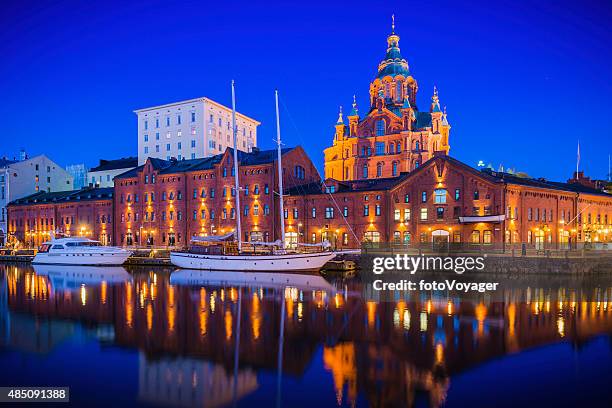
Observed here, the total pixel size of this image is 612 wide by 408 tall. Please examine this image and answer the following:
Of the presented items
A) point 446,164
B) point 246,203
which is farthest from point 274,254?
point 446,164

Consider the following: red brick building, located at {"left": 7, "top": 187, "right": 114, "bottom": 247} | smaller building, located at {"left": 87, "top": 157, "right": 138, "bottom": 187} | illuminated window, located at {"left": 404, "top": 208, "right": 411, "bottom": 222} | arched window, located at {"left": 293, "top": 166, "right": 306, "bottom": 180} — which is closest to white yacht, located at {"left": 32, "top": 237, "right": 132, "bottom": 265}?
red brick building, located at {"left": 7, "top": 187, "right": 114, "bottom": 247}

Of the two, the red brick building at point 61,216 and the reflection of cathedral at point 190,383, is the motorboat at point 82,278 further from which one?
the red brick building at point 61,216

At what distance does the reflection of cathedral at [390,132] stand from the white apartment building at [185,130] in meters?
23.5

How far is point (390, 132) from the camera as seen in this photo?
3570 inches

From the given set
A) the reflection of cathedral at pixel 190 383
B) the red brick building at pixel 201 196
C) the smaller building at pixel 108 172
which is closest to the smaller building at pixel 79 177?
the smaller building at pixel 108 172

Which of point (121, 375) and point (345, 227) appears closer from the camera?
point (121, 375)

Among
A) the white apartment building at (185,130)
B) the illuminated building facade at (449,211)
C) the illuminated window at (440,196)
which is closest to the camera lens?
the illuminated building facade at (449,211)

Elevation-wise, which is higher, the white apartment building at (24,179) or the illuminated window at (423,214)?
the white apartment building at (24,179)

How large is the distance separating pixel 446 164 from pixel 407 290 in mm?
24619

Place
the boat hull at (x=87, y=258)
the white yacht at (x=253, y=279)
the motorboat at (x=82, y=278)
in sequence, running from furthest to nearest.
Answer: the boat hull at (x=87, y=258) → the motorboat at (x=82, y=278) → the white yacht at (x=253, y=279)

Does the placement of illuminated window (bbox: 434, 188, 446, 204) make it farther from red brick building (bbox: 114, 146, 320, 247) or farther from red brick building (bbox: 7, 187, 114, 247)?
red brick building (bbox: 7, 187, 114, 247)

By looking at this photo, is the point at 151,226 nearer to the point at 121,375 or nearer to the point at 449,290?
the point at 449,290

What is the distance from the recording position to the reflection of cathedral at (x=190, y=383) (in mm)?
13977

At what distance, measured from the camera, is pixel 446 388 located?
1473 centimetres
